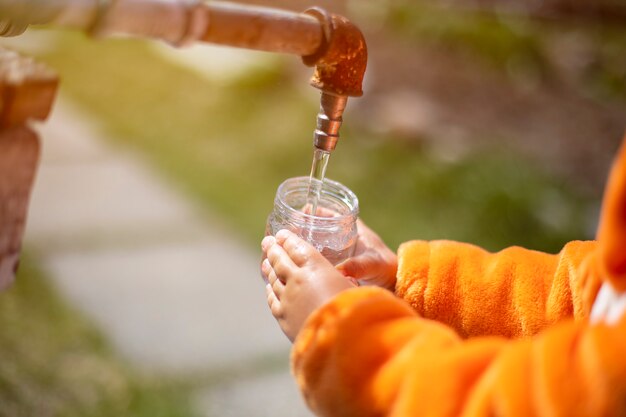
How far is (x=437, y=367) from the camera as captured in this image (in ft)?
2.30

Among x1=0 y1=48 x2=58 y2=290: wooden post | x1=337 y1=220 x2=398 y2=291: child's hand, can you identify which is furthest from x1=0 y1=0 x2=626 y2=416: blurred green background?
x1=0 y1=48 x2=58 y2=290: wooden post

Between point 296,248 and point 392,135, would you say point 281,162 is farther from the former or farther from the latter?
point 296,248

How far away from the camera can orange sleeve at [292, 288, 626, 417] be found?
2.10ft

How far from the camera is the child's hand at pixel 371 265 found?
1.01m

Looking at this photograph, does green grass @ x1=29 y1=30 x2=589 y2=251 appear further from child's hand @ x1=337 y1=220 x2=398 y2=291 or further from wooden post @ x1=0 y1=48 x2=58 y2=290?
wooden post @ x1=0 y1=48 x2=58 y2=290

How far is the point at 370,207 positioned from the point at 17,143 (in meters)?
2.10

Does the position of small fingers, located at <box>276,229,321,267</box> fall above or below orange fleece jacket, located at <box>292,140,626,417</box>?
above

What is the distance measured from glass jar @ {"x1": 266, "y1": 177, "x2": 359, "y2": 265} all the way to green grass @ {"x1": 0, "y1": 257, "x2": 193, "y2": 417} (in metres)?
0.92

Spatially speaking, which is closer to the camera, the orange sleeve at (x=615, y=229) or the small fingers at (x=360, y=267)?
the orange sleeve at (x=615, y=229)

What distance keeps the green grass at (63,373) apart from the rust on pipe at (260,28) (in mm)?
1238

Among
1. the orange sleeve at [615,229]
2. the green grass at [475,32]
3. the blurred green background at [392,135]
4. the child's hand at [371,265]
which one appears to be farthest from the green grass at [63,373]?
the green grass at [475,32]

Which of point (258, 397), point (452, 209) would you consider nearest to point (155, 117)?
point (452, 209)

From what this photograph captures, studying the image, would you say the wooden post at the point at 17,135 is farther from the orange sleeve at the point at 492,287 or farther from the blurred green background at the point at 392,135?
the blurred green background at the point at 392,135

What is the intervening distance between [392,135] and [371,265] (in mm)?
2380
